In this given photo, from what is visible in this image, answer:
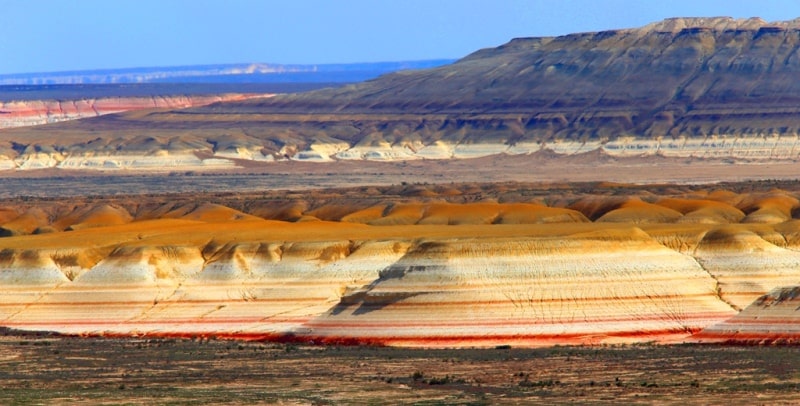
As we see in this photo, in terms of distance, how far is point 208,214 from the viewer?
106m

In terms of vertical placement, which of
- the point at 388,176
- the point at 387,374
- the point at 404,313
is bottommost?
the point at 388,176

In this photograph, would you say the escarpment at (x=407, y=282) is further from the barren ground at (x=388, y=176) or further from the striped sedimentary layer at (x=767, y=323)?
the barren ground at (x=388, y=176)

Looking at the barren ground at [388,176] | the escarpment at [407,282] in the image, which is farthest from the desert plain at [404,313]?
the barren ground at [388,176]

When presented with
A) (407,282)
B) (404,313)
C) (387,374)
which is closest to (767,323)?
(404,313)

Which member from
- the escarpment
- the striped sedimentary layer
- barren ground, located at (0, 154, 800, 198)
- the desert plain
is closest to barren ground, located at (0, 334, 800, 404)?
the desert plain

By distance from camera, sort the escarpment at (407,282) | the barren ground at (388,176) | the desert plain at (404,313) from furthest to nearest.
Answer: the barren ground at (388,176)
the escarpment at (407,282)
the desert plain at (404,313)

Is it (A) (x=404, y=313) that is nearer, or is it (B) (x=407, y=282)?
(A) (x=404, y=313)

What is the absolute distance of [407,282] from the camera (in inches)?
2518

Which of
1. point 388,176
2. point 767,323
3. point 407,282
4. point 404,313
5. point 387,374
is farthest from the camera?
point 388,176

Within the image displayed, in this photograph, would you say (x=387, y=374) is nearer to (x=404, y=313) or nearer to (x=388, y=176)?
(x=404, y=313)

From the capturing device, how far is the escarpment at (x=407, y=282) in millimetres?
63031

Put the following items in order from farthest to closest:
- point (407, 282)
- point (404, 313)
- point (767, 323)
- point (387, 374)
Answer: point (407, 282) < point (404, 313) < point (767, 323) < point (387, 374)

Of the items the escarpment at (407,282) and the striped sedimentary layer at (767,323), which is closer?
the striped sedimentary layer at (767,323)

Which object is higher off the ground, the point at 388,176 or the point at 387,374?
the point at 387,374
